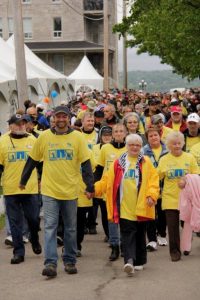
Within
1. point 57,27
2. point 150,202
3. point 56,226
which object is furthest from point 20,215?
point 57,27

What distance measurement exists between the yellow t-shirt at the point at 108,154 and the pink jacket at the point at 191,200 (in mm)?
1009

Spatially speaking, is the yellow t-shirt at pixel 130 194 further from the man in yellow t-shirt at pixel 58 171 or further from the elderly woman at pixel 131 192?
the man in yellow t-shirt at pixel 58 171

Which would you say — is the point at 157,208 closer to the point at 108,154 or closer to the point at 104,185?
the point at 108,154

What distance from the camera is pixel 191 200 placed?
8.78 meters

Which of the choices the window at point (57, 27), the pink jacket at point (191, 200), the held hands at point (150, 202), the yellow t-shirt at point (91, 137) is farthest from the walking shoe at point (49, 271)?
the window at point (57, 27)

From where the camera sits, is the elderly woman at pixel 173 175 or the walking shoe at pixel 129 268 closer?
the walking shoe at pixel 129 268

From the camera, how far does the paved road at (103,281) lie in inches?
282

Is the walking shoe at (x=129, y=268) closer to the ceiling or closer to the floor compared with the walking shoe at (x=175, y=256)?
closer to the ceiling

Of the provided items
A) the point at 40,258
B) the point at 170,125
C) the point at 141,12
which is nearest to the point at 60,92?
the point at 141,12

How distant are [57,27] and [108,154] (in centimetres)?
6042

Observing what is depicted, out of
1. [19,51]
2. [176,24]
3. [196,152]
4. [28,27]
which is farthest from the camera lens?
[28,27]

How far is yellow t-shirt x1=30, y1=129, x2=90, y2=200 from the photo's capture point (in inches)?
317

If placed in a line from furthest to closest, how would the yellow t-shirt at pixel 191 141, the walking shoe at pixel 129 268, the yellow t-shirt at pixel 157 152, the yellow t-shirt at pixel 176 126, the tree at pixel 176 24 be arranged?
the tree at pixel 176 24 → the yellow t-shirt at pixel 176 126 → the yellow t-shirt at pixel 191 141 → the yellow t-shirt at pixel 157 152 → the walking shoe at pixel 129 268

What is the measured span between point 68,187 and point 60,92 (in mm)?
25578
